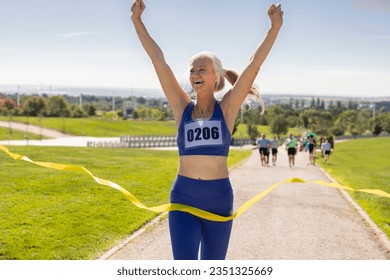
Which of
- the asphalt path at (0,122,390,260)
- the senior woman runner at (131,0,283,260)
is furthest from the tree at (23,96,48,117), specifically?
the senior woman runner at (131,0,283,260)

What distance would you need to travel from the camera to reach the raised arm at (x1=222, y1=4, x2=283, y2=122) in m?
3.47

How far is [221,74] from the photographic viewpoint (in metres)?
3.58

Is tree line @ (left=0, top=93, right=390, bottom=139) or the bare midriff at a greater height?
the bare midriff

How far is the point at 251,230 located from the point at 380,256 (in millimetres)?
2107

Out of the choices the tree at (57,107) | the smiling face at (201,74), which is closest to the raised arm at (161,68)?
the smiling face at (201,74)

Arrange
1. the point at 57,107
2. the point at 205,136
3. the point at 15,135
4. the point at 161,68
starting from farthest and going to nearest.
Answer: the point at 57,107 < the point at 15,135 < the point at 161,68 < the point at 205,136

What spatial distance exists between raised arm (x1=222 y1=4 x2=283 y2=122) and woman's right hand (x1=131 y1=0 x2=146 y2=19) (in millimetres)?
857

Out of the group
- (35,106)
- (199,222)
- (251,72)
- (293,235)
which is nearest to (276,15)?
(251,72)

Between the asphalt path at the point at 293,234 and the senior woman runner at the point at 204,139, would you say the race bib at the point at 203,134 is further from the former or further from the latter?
the asphalt path at the point at 293,234

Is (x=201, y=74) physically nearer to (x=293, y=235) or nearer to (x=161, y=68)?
(x=161, y=68)

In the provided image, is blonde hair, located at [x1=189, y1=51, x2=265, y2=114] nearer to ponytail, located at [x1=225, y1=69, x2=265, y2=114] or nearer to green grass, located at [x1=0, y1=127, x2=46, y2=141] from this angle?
ponytail, located at [x1=225, y1=69, x2=265, y2=114]

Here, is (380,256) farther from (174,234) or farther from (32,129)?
(32,129)

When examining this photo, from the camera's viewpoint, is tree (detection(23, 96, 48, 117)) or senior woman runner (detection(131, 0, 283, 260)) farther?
tree (detection(23, 96, 48, 117))

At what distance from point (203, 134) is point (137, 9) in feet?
3.39
